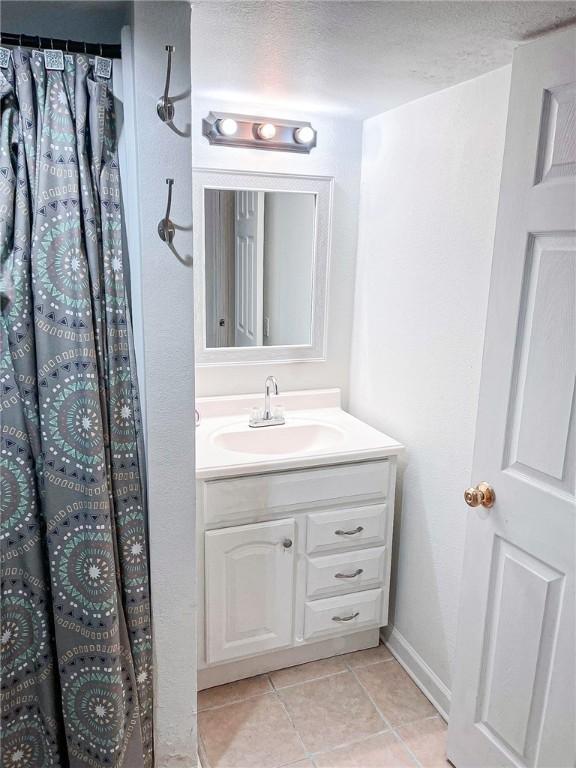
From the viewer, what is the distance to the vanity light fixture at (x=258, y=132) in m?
2.22

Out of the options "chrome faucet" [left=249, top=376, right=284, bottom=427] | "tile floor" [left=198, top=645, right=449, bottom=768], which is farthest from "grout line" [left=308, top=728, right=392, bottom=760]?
"chrome faucet" [left=249, top=376, right=284, bottom=427]

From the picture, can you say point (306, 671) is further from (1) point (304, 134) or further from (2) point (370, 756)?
(1) point (304, 134)

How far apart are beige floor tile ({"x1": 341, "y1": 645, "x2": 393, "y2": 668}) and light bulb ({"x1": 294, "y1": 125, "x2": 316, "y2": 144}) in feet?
6.54

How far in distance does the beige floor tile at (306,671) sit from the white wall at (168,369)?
0.56 meters

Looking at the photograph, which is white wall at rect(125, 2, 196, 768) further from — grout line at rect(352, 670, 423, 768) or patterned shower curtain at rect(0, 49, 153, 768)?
grout line at rect(352, 670, 423, 768)

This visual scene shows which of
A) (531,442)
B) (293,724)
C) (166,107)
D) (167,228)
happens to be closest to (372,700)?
(293,724)

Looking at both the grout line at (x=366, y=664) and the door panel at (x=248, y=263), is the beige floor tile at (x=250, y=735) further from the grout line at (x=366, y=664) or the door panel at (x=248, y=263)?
the door panel at (x=248, y=263)

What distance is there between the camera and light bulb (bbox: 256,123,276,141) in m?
2.27

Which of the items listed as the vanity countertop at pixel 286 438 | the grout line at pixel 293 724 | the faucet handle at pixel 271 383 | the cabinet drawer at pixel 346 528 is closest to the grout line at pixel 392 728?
the grout line at pixel 293 724

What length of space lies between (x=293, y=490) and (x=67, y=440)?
0.89 m

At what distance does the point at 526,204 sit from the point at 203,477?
1.21 m

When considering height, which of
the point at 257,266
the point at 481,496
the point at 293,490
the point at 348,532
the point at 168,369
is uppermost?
the point at 257,266

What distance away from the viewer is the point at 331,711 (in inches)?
84.2

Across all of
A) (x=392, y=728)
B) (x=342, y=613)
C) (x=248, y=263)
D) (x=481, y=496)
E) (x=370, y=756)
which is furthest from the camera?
(x=248, y=263)
